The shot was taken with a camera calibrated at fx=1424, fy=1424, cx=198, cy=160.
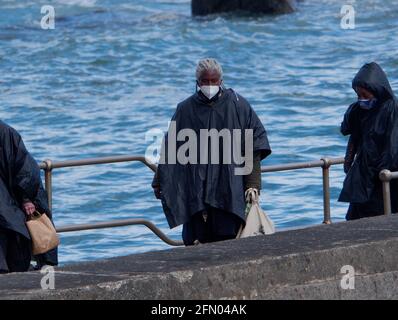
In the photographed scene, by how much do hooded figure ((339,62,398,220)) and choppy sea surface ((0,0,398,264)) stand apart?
5450 mm

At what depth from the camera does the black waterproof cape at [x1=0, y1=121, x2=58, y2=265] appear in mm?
8430

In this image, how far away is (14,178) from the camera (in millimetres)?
8531

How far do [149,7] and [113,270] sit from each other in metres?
28.9

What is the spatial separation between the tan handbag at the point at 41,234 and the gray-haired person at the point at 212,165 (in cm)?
73

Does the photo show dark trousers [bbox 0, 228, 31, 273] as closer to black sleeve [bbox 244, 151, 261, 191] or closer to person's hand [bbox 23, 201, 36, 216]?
person's hand [bbox 23, 201, 36, 216]

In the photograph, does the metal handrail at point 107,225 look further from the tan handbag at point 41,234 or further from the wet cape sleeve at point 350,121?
the wet cape sleeve at point 350,121

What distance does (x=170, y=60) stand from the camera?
28125 mm

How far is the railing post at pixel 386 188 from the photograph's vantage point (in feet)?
30.8

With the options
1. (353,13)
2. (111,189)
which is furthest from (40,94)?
(353,13)
